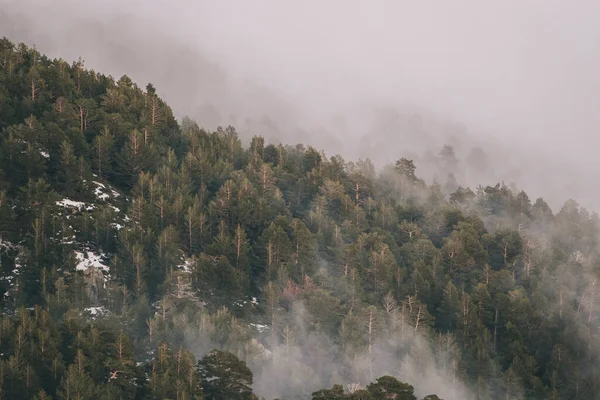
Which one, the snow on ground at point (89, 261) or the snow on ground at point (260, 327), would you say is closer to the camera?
the snow on ground at point (89, 261)

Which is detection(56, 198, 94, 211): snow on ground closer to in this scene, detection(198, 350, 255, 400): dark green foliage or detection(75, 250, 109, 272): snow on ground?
detection(75, 250, 109, 272): snow on ground

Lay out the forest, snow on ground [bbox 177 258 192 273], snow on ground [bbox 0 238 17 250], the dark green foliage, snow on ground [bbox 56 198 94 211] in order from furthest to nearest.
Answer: snow on ground [bbox 56 198 94 211]
snow on ground [bbox 177 258 192 273]
snow on ground [bbox 0 238 17 250]
the forest
the dark green foliage

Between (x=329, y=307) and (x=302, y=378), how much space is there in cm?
1139

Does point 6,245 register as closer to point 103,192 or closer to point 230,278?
point 103,192

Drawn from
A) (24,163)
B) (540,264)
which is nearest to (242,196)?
(24,163)

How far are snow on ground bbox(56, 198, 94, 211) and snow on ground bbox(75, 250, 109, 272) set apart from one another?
6.72 metres

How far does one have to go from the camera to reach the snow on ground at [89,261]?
9719cm

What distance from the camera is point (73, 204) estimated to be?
104125mm

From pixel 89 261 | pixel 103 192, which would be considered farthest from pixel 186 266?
pixel 103 192

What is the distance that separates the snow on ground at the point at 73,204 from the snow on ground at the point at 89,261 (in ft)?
22.0

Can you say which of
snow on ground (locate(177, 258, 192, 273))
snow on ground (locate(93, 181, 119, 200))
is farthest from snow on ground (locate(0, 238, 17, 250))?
snow on ground (locate(177, 258, 192, 273))

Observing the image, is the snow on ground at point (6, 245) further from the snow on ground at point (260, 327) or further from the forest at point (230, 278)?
the snow on ground at point (260, 327)

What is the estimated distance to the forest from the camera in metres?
79.8

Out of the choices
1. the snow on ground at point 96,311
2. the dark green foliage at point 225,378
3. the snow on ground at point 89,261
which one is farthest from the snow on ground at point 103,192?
the dark green foliage at point 225,378
